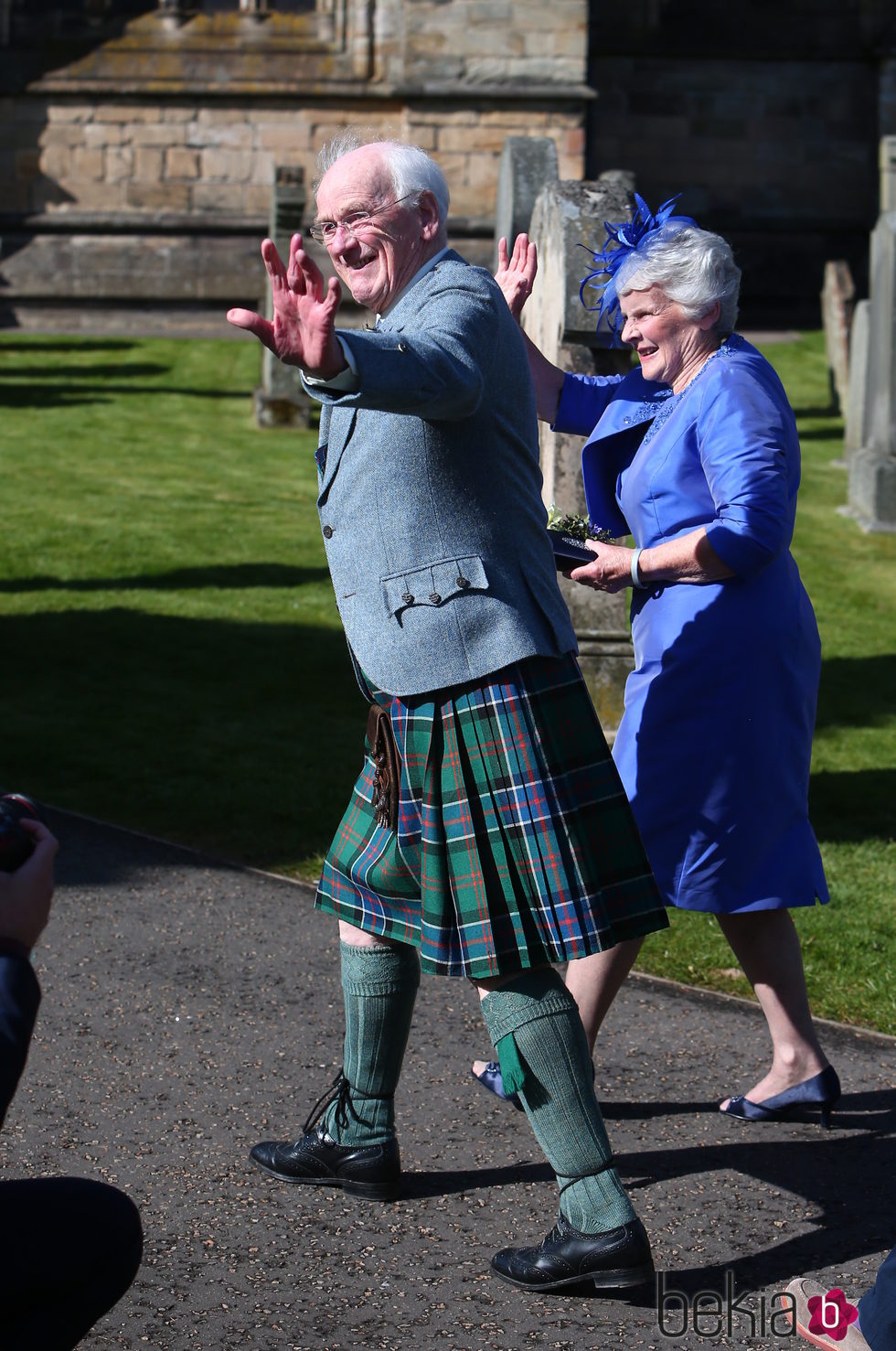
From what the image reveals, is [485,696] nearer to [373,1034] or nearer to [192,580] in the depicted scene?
[373,1034]

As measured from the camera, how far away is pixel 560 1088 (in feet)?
9.54

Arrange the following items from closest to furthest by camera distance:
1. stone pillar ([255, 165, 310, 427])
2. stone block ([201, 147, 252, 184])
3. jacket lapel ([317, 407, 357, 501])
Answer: jacket lapel ([317, 407, 357, 501])
stone pillar ([255, 165, 310, 427])
stone block ([201, 147, 252, 184])

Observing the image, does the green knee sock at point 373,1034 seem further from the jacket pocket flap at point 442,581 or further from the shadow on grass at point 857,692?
the shadow on grass at point 857,692

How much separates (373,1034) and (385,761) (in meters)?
0.58

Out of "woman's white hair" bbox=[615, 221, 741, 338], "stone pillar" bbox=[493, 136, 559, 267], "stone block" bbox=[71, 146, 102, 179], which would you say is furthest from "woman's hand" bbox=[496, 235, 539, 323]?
"stone block" bbox=[71, 146, 102, 179]

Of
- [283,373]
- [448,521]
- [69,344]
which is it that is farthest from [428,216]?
[69,344]

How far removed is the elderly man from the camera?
287 cm

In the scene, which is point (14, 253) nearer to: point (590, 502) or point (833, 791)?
point (833, 791)

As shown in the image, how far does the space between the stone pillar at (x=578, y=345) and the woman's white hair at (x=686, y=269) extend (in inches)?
87.0

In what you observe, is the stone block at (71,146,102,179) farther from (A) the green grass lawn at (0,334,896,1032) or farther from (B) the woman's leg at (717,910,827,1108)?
(B) the woman's leg at (717,910,827,1108)

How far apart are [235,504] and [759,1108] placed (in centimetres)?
832

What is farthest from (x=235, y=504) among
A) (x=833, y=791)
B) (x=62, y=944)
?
(x=62, y=944)

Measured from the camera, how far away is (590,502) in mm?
3783

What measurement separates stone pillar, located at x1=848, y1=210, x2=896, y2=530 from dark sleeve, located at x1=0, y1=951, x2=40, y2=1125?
966cm
